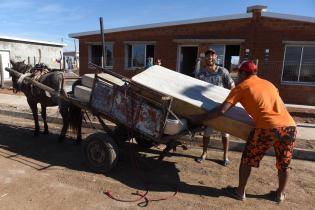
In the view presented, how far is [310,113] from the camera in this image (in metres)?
11.0

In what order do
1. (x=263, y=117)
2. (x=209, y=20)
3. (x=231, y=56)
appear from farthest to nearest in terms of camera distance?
(x=231, y=56), (x=209, y=20), (x=263, y=117)

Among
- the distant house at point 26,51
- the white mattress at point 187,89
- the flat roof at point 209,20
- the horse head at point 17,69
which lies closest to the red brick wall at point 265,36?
the flat roof at point 209,20

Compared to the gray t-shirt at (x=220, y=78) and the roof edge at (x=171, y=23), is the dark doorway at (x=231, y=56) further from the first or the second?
the gray t-shirt at (x=220, y=78)

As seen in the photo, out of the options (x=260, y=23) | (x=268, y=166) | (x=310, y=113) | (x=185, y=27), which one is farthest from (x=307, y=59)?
(x=268, y=166)

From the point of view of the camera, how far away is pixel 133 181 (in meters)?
4.64

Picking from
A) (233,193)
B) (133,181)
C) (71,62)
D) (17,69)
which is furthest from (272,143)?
(71,62)

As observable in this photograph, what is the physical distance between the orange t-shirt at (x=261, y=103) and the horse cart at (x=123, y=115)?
2.88 feet

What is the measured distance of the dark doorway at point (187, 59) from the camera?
55.2ft

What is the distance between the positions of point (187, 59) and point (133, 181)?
13.8 metres

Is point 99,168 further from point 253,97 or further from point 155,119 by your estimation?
point 253,97

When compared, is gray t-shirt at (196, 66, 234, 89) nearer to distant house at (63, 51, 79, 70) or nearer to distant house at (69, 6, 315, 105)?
distant house at (69, 6, 315, 105)

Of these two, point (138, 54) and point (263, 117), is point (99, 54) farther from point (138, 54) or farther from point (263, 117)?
point (263, 117)

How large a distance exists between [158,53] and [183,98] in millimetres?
13002

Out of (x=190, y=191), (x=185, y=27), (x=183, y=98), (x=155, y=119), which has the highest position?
(x=185, y=27)
